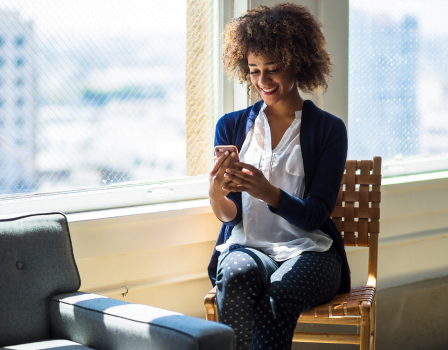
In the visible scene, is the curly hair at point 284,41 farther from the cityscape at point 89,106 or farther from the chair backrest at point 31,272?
the chair backrest at point 31,272

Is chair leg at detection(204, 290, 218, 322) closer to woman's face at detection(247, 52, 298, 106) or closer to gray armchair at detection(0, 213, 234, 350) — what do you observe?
gray armchair at detection(0, 213, 234, 350)

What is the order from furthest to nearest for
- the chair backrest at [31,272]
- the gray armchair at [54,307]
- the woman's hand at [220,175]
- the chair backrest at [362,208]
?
1. the chair backrest at [362,208]
2. the woman's hand at [220,175]
3. the chair backrest at [31,272]
4. the gray armchair at [54,307]

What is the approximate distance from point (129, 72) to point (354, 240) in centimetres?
117

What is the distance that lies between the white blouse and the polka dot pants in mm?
78

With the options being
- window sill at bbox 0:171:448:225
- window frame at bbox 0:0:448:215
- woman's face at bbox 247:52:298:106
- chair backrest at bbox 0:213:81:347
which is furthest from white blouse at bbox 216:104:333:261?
chair backrest at bbox 0:213:81:347

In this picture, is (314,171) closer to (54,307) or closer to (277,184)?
(277,184)

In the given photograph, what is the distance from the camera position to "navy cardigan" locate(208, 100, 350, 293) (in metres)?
1.78

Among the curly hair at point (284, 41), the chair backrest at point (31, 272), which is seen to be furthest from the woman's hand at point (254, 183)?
the chair backrest at point (31, 272)

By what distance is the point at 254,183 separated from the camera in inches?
67.3

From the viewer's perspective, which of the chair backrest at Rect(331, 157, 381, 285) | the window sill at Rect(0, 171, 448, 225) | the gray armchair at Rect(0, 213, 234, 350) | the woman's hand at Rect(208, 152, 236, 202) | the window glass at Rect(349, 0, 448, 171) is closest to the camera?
the gray armchair at Rect(0, 213, 234, 350)

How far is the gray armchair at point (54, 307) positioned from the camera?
1.35m

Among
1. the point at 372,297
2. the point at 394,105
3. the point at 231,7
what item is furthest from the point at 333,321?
the point at 394,105

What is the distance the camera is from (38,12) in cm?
200

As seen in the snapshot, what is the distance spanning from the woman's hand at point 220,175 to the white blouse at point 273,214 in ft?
0.62
